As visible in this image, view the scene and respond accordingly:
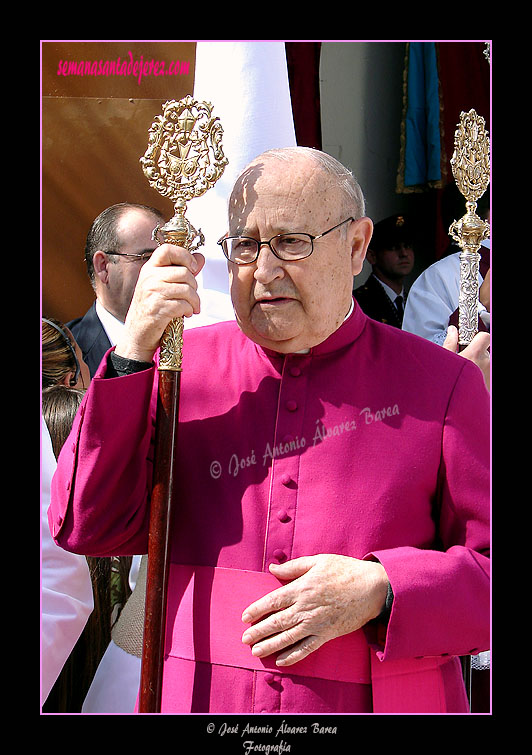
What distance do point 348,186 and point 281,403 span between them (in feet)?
1.82

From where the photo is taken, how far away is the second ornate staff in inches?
81.8

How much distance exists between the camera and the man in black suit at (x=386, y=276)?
3.54m

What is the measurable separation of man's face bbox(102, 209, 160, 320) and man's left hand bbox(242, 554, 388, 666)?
4.97 feet

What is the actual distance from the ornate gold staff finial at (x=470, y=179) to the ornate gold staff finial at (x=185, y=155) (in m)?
0.95

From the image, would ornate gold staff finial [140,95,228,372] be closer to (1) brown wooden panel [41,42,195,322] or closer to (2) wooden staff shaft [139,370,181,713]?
(2) wooden staff shaft [139,370,181,713]

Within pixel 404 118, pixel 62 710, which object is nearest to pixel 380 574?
pixel 62 710

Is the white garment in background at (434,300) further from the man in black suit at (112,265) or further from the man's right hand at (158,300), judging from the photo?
the man's right hand at (158,300)

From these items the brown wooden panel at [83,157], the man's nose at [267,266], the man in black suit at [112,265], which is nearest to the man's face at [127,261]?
the man in black suit at [112,265]

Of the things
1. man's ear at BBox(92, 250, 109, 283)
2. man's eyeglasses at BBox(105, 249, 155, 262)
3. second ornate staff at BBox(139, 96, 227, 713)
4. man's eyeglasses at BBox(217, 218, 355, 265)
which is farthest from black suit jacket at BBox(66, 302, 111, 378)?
man's eyeglasses at BBox(217, 218, 355, 265)

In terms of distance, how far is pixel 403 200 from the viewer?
3.62 m

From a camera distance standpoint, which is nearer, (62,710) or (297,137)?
(62,710)

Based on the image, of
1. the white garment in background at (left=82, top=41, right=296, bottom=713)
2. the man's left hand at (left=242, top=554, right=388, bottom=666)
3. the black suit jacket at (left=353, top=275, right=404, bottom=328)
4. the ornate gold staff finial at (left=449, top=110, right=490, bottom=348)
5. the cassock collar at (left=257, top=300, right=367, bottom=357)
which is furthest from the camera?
the black suit jacket at (left=353, top=275, right=404, bottom=328)

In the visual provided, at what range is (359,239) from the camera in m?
2.24

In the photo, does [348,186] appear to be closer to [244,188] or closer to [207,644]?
[244,188]
